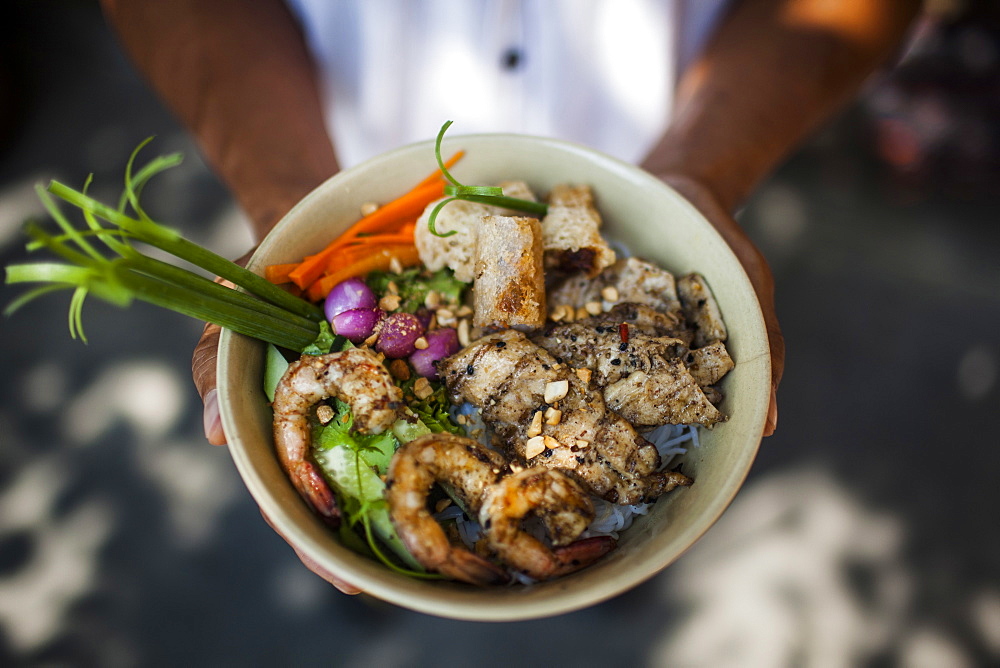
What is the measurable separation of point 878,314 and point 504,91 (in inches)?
155

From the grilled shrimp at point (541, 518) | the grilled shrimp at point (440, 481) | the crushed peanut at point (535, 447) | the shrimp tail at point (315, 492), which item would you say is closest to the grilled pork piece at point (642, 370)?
the crushed peanut at point (535, 447)

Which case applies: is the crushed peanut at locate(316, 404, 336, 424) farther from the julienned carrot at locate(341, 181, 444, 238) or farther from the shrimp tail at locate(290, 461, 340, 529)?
the julienned carrot at locate(341, 181, 444, 238)

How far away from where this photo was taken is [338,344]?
2451 millimetres

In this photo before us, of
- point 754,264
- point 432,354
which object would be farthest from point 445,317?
point 754,264

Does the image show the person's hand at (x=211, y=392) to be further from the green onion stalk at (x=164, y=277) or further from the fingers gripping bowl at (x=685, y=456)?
the green onion stalk at (x=164, y=277)

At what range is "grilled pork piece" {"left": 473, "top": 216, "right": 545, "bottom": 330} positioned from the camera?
2371 mm

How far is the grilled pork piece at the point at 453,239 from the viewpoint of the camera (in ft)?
8.40

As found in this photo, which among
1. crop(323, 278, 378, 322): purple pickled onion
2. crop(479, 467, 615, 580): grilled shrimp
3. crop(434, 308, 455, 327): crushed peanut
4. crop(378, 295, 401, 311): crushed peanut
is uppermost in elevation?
crop(323, 278, 378, 322): purple pickled onion

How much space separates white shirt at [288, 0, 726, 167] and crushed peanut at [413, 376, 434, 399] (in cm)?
192

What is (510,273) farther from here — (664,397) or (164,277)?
(164,277)

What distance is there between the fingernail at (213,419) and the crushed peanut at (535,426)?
1105mm

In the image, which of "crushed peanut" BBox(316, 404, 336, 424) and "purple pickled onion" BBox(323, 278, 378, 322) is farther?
"purple pickled onion" BBox(323, 278, 378, 322)

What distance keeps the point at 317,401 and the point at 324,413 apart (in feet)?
0.22

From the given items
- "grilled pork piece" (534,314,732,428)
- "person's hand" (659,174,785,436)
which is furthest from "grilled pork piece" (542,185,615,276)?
"person's hand" (659,174,785,436)
